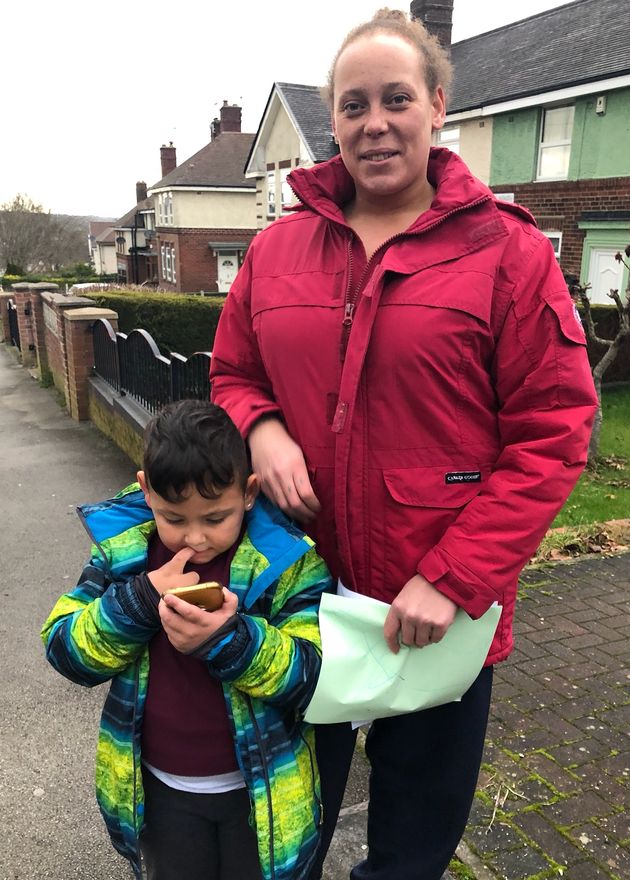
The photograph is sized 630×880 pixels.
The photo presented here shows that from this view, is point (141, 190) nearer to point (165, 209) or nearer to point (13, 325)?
point (165, 209)

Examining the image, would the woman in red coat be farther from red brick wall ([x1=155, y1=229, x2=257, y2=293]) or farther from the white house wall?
the white house wall

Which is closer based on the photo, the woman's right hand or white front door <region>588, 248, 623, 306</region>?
the woman's right hand

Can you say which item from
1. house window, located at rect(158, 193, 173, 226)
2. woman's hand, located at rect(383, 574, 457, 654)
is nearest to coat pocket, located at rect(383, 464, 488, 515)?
woman's hand, located at rect(383, 574, 457, 654)

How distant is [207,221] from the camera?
36.8 metres

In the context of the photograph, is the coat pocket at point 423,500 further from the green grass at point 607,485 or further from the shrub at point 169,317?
the shrub at point 169,317

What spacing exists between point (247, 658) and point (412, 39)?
1.35m

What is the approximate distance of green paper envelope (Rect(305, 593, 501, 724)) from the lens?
1.54 metres

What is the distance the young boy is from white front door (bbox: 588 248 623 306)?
13751 millimetres

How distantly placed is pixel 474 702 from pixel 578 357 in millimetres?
864

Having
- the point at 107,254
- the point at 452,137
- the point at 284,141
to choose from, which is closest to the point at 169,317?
the point at 452,137

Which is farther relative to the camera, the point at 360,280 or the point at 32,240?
the point at 32,240

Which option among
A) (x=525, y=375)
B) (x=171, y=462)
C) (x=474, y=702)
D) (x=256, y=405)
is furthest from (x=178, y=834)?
(x=525, y=375)

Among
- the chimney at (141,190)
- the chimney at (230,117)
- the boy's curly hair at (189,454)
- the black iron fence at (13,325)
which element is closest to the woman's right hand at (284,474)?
the boy's curly hair at (189,454)

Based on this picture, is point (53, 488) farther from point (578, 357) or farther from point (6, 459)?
point (578, 357)
